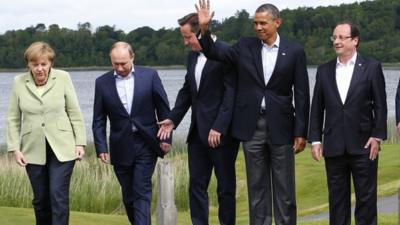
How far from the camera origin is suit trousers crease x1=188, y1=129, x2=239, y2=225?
9.15 metres

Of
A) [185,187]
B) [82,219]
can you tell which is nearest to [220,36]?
[185,187]

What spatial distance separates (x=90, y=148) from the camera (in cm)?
2727

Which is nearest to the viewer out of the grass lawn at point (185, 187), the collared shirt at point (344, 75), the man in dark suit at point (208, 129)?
the collared shirt at point (344, 75)

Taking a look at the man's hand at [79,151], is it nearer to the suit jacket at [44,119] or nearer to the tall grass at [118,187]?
the suit jacket at [44,119]

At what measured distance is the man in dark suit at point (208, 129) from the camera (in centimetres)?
895

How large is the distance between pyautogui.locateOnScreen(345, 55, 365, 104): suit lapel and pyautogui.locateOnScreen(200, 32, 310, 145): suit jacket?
422mm

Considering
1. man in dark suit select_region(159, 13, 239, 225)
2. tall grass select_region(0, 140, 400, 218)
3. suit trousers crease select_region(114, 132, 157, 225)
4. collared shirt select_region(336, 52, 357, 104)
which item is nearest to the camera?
collared shirt select_region(336, 52, 357, 104)

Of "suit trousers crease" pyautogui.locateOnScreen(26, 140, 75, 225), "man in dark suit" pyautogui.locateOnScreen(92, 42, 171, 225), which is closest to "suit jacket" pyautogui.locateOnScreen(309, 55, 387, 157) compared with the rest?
"man in dark suit" pyautogui.locateOnScreen(92, 42, 171, 225)

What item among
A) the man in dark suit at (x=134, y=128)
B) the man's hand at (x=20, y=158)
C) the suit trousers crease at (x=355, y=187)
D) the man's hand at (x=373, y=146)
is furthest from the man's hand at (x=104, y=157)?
the man's hand at (x=373, y=146)

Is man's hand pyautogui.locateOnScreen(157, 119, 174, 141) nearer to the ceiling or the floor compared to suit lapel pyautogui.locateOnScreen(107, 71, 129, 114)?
nearer to the floor

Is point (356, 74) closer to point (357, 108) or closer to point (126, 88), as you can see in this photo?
point (357, 108)

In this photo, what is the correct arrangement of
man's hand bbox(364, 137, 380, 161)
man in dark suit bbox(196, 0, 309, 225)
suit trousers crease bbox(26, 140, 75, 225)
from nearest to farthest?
1. man's hand bbox(364, 137, 380, 161)
2. man in dark suit bbox(196, 0, 309, 225)
3. suit trousers crease bbox(26, 140, 75, 225)

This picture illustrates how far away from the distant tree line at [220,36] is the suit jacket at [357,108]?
44.3 m

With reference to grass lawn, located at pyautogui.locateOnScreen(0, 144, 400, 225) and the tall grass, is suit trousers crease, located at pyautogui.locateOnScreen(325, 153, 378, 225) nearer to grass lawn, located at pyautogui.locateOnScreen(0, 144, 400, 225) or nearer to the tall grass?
grass lawn, located at pyautogui.locateOnScreen(0, 144, 400, 225)
